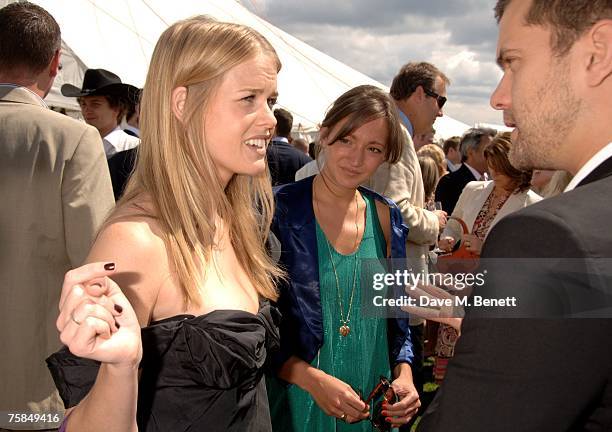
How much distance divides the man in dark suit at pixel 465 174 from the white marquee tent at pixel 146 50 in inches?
114

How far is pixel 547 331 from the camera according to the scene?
94 cm

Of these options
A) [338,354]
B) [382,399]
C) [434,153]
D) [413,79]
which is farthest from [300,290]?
[434,153]

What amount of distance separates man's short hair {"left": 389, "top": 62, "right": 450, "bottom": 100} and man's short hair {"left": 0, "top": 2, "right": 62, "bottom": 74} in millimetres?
2508

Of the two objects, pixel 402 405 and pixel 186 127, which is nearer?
pixel 186 127

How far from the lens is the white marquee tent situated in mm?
12697

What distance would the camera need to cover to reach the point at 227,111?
182cm

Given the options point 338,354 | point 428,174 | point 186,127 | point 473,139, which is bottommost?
point 338,354

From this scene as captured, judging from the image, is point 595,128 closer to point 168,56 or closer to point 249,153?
point 249,153

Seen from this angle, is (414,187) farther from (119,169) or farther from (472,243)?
(119,169)

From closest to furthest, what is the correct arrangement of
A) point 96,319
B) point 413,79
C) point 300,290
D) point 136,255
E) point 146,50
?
point 96,319 → point 136,255 → point 300,290 → point 413,79 → point 146,50

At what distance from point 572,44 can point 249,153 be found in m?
0.99

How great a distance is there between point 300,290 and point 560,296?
163cm

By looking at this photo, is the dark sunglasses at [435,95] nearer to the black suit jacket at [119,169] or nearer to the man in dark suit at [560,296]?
the black suit jacket at [119,169]

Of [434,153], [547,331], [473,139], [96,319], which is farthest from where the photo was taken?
[434,153]
